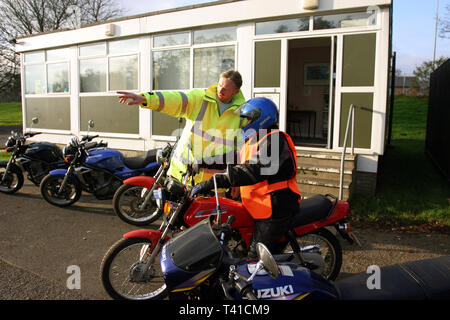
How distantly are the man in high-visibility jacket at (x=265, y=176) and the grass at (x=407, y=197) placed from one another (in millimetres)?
3124

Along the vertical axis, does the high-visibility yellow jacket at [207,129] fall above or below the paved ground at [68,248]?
above

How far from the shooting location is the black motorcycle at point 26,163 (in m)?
6.80

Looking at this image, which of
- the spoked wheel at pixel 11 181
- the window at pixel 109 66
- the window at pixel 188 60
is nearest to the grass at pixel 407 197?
the window at pixel 188 60

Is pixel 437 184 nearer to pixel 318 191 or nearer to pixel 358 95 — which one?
pixel 358 95

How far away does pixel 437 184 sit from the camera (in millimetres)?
7594

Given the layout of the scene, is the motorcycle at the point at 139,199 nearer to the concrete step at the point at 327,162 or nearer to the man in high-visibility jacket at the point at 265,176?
the man in high-visibility jacket at the point at 265,176

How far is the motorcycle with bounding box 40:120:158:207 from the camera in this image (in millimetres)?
5906

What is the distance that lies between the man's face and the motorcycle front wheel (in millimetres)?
3547

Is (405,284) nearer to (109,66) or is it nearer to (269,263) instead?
(269,263)

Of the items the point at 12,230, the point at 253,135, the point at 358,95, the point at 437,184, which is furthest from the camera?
the point at 437,184

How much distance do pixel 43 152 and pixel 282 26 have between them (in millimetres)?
5647

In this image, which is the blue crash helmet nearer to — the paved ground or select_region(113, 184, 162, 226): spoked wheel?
the paved ground

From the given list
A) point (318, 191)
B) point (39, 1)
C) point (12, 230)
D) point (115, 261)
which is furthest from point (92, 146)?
point (39, 1)
